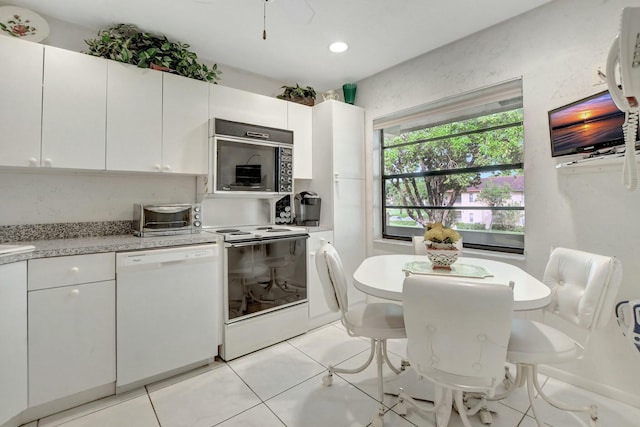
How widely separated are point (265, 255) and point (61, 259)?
127 centimetres

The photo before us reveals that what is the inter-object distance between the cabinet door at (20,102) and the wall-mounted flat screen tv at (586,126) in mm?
3226

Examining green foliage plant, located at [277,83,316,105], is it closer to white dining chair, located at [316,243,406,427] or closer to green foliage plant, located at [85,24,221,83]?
green foliage plant, located at [85,24,221,83]

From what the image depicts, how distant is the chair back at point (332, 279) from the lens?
1.67m

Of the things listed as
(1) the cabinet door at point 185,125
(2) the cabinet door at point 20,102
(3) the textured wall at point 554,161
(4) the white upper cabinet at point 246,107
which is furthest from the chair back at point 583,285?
(2) the cabinet door at point 20,102

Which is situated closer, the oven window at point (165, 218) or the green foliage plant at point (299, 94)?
the oven window at point (165, 218)

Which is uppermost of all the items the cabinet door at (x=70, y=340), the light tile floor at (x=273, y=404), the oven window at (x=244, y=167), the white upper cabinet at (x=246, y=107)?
the white upper cabinet at (x=246, y=107)

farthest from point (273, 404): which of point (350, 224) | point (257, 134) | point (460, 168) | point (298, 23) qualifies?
point (298, 23)

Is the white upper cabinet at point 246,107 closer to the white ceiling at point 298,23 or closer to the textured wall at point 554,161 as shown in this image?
the white ceiling at point 298,23

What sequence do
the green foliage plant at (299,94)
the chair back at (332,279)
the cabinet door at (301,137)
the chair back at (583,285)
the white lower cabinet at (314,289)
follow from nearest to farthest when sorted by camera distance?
the chair back at (583,285)
the chair back at (332,279)
the white lower cabinet at (314,289)
the cabinet door at (301,137)
the green foliage plant at (299,94)

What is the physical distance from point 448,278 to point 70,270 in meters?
2.06

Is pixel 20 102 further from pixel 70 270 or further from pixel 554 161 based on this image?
pixel 554 161

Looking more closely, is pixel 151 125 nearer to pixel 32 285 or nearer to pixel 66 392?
pixel 32 285

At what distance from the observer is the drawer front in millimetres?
1570

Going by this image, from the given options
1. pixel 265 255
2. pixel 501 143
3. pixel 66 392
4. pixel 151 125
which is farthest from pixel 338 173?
pixel 66 392
